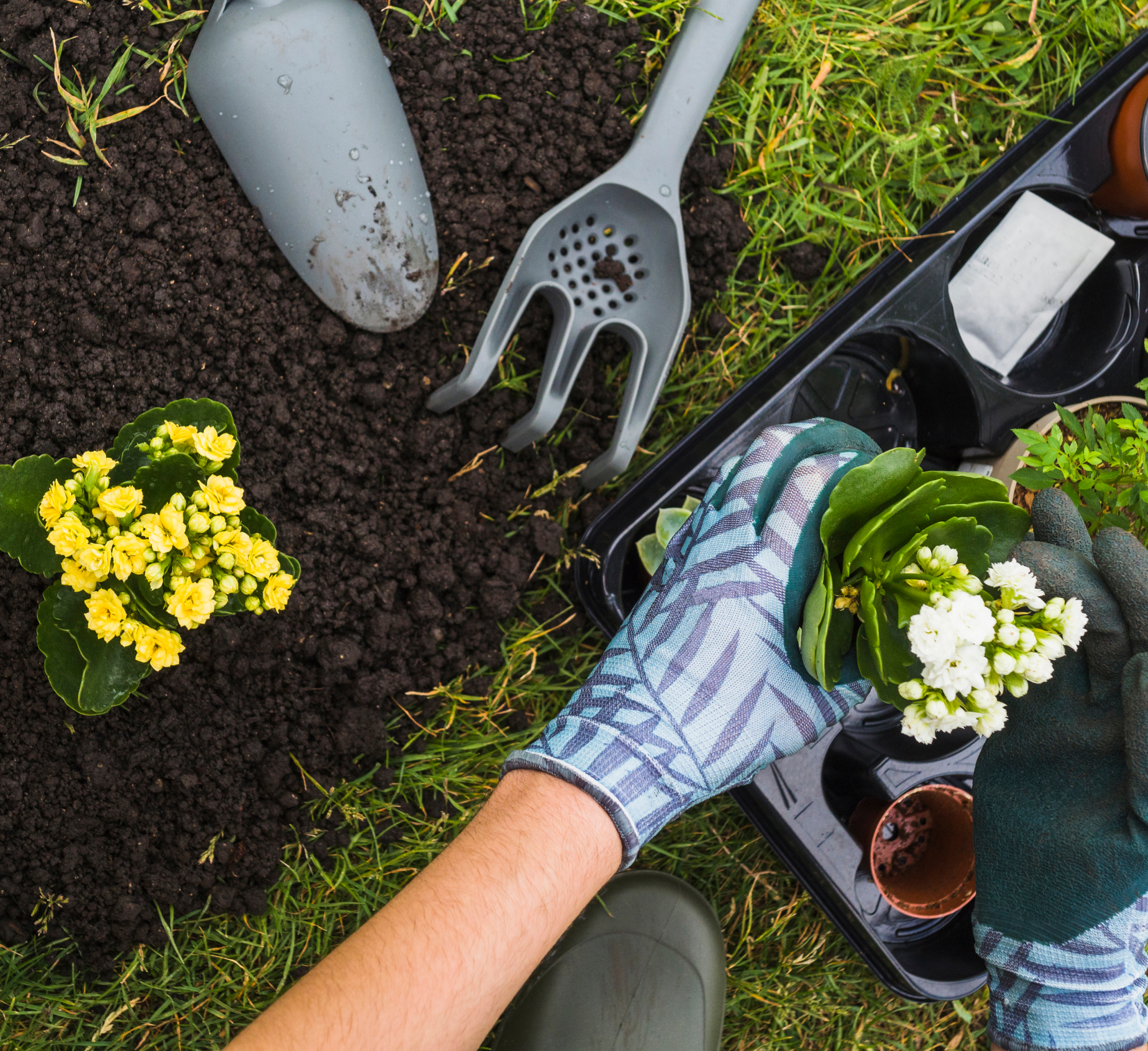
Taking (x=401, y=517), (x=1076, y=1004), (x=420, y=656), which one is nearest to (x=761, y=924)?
(x=1076, y=1004)

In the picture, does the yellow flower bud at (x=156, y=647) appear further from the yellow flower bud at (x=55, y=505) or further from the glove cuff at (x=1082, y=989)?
the glove cuff at (x=1082, y=989)

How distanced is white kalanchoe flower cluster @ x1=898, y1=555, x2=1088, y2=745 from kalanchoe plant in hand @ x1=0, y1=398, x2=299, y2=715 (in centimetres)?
60

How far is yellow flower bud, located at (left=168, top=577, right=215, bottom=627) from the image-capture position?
0.77m

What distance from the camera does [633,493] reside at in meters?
1.22

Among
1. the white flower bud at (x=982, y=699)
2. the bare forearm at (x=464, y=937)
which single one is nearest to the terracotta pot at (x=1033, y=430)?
the white flower bud at (x=982, y=699)

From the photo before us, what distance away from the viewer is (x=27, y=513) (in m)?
0.86

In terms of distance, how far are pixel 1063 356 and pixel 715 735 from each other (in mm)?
805

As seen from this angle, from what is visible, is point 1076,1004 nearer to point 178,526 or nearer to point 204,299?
point 178,526

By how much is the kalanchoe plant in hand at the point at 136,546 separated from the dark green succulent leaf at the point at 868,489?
1.76 ft

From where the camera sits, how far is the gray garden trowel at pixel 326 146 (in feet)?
3.50

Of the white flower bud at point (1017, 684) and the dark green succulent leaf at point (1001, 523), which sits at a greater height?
the dark green succulent leaf at point (1001, 523)

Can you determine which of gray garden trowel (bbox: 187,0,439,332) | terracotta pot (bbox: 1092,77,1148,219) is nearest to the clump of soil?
terracotta pot (bbox: 1092,77,1148,219)

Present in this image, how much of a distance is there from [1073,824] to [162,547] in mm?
951

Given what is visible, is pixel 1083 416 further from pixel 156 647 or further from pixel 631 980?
pixel 156 647
